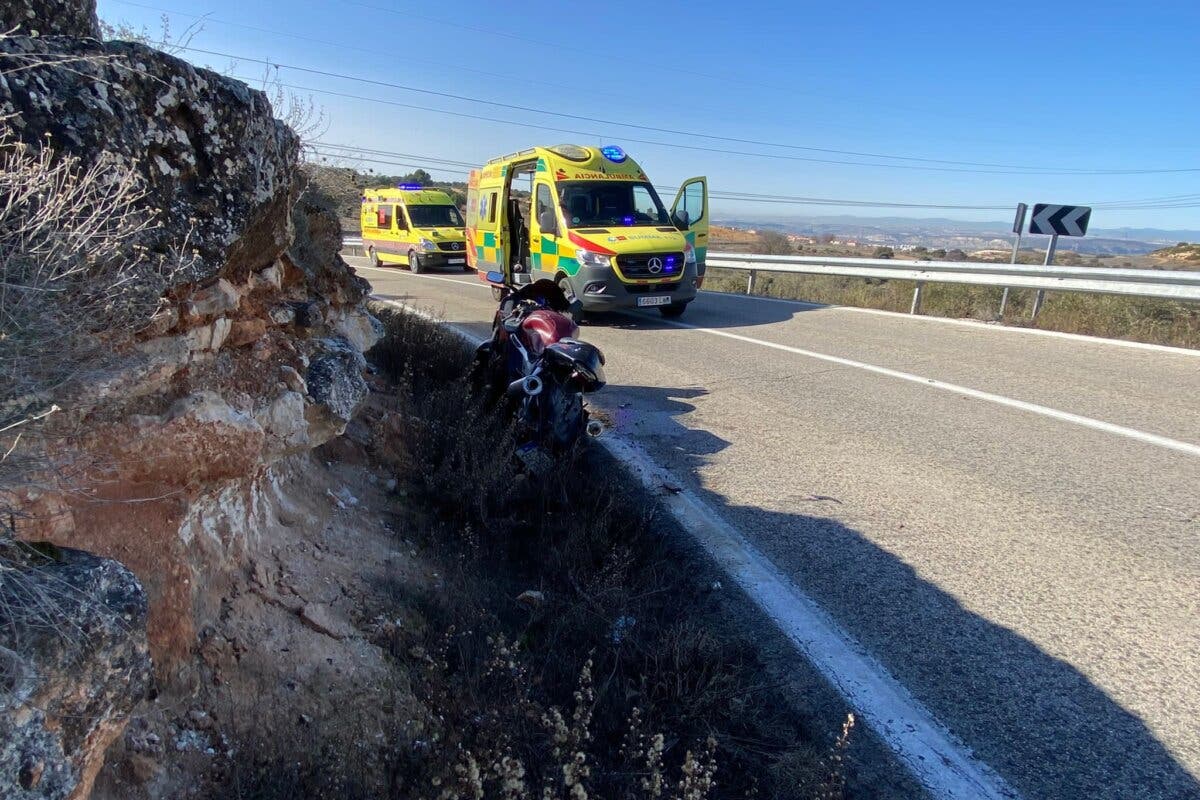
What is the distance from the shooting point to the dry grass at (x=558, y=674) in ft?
6.92

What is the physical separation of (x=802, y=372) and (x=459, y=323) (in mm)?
5415

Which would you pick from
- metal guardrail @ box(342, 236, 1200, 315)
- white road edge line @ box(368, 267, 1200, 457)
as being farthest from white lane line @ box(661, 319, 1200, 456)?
Result: metal guardrail @ box(342, 236, 1200, 315)

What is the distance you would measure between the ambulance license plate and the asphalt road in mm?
2891

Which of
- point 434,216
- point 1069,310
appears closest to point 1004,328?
point 1069,310

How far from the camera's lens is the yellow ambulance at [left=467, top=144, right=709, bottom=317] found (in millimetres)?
11297

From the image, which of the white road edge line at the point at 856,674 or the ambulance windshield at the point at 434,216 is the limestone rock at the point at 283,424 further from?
the ambulance windshield at the point at 434,216

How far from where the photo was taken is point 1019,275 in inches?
432

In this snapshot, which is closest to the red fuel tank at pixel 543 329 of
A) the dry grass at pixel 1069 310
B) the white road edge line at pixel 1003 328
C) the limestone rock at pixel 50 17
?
the limestone rock at pixel 50 17

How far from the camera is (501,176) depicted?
13.9m

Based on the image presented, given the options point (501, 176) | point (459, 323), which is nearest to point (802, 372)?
point (459, 323)

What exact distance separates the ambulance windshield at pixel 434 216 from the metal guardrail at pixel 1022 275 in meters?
11.3

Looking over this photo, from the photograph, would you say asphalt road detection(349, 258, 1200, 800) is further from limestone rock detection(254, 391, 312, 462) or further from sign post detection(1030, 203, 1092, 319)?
sign post detection(1030, 203, 1092, 319)

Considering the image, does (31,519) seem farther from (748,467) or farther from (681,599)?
(748,467)

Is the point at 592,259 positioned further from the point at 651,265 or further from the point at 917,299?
the point at 917,299
